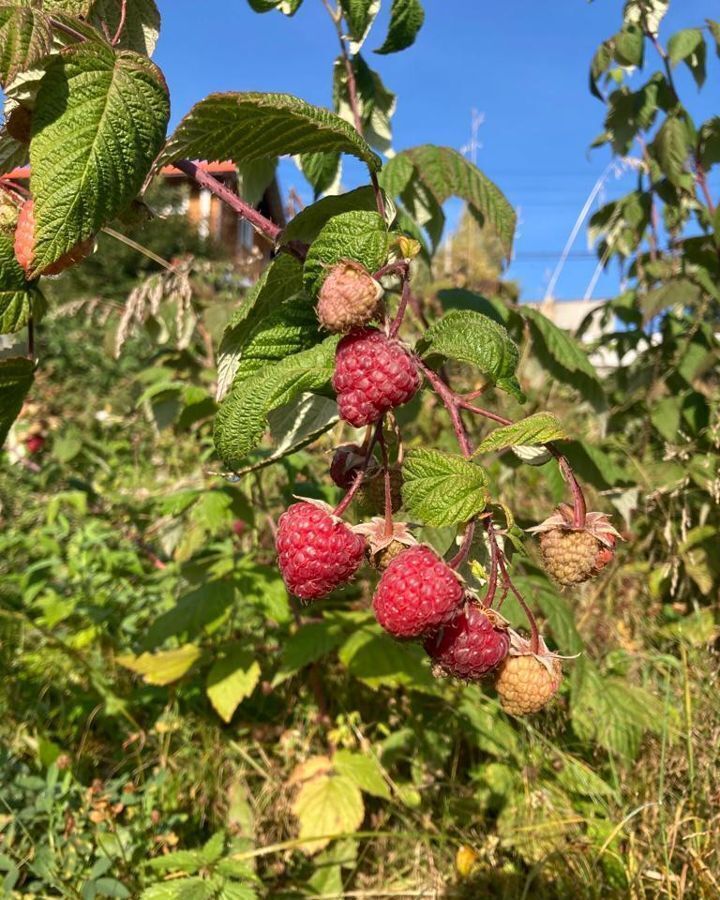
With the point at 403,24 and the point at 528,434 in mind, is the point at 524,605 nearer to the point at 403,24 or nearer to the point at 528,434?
the point at 528,434

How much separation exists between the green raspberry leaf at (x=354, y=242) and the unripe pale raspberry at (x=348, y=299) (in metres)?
0.03

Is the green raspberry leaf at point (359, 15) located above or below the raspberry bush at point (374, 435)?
above

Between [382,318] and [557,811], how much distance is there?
132 centimetres

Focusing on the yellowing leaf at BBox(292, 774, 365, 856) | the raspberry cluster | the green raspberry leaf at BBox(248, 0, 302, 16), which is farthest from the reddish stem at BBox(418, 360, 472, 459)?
the yellowing leaf at BBox(292, 774, 365, 856)

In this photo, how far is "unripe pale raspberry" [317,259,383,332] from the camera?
23.3 inches

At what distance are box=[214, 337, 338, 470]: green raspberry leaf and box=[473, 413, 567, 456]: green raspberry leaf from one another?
0.52 ft

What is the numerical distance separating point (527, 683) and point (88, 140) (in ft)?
2.00

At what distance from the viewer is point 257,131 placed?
70cm

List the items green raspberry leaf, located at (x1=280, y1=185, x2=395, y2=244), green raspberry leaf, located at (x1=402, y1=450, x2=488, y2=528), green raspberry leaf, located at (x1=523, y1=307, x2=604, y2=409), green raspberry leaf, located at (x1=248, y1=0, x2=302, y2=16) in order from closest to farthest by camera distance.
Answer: green raspberry leaf, located at (x1=402, y1=450, x2=488, y2=528) → green raspberry leaf, located at (x1=280, y1=185, x2=395, y2=244) → green raspberry leaf, located at (x1=248, y1=0, x2=302, y2=16) → green raspberry leaf, located at (x1=523, y1=307, x2=604, y2=409)

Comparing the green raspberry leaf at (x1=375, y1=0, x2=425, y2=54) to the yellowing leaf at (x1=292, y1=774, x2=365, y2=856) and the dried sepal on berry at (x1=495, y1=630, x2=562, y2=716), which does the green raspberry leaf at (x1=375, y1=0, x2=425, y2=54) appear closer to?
the dried sepal on berry at (x1=495, y1=630, x2=562, y2=716)

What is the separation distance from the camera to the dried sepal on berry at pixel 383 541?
2.19 feet

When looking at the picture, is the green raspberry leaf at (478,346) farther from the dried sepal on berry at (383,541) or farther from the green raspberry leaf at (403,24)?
the green raspberry leaf at (403,24)

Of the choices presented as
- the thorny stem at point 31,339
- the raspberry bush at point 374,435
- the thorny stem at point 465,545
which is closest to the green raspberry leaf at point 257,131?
the raspberry bush at point 374,435

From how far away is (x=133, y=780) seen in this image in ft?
5.74
